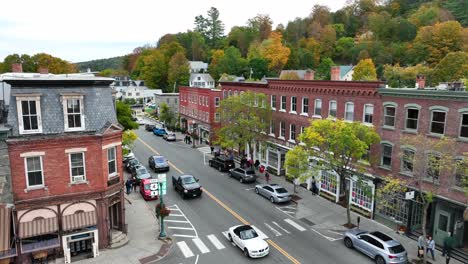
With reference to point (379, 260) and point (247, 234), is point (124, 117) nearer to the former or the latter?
point (247, 234)

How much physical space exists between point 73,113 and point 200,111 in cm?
3644

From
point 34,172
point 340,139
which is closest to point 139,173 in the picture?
point 34,172

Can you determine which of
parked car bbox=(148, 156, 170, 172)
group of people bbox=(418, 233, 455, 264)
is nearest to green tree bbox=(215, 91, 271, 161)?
parked car bbox=(148, 156, 170, 172)

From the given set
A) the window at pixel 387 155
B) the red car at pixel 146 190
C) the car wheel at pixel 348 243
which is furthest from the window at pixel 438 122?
the red car at pixel 146 190

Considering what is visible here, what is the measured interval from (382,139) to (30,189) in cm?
2330

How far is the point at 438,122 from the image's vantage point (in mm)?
19906

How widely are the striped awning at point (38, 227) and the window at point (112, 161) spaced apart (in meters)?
4.07

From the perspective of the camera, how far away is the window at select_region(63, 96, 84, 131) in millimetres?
18516

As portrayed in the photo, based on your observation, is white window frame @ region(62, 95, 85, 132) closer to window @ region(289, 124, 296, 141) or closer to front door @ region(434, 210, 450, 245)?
window @ region(289, 124, 296, 141)

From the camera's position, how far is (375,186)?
2422 centimetres

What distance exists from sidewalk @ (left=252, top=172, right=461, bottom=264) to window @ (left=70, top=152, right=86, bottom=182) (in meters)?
15.9

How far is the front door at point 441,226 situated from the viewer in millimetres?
19812

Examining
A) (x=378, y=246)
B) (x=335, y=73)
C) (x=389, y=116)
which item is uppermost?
(x=335, y=73)

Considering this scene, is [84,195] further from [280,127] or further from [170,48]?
[170,48]
